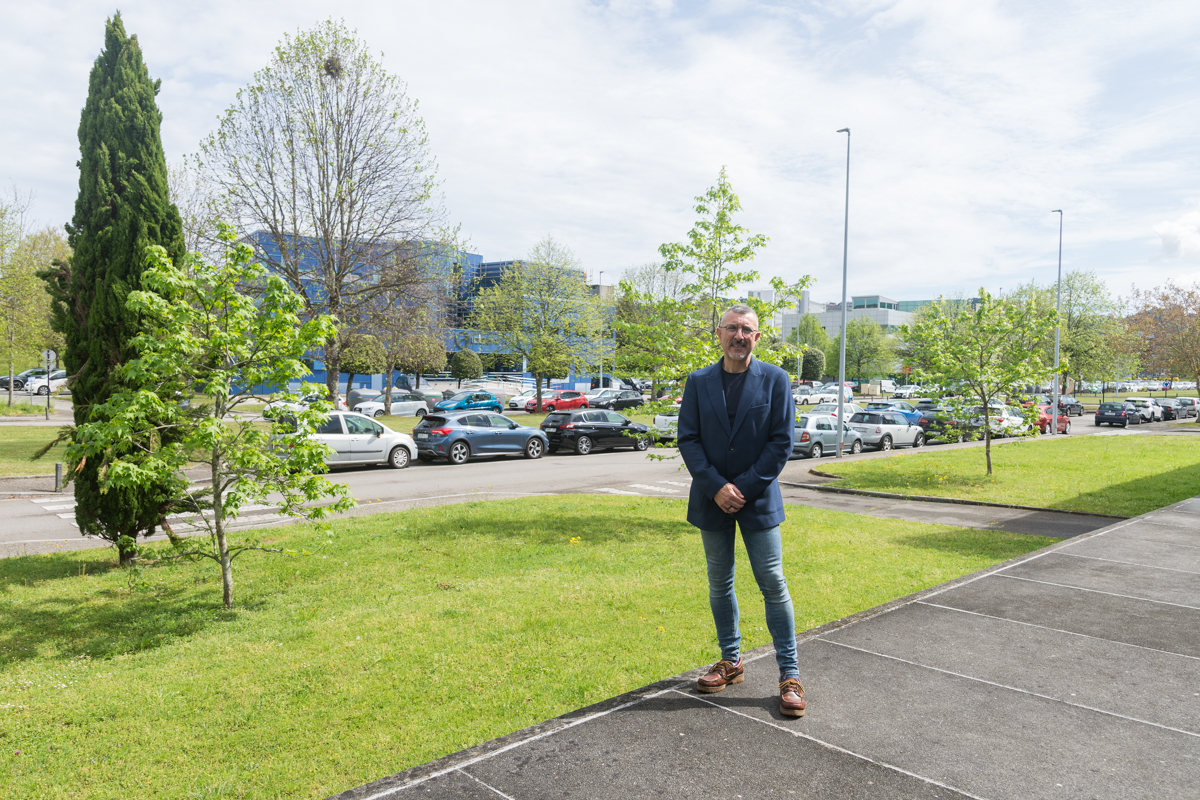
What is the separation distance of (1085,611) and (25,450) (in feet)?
78.6

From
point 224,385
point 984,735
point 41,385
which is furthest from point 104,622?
point 41,385

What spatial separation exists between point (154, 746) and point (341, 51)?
23381 millimetres

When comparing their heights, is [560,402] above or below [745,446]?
below

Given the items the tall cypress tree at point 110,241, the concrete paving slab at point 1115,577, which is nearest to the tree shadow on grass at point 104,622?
the tall cypress tree at point 110,241

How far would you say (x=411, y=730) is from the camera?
12.6 feet

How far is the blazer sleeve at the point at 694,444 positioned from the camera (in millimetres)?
3854

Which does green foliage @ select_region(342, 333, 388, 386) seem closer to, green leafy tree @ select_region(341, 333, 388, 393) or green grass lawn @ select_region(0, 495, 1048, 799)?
green leafy tree @ select_region(341, 333, 388, 393)

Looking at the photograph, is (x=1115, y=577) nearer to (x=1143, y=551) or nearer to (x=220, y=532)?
(x=1143, y=551)

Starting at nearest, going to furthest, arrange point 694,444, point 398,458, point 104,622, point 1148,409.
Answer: point 694,444 < point 104,622 < point 398,458 < point 1148,409

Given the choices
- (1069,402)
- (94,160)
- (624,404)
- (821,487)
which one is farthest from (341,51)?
(1069,402)

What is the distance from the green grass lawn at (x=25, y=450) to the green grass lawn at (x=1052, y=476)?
710 inches

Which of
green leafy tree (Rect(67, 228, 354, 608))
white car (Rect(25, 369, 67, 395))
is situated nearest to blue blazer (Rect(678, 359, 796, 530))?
green leafy tree (Rect(67, 228, 354, 608))

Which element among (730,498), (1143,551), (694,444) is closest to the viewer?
(730,498)

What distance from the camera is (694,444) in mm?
4008
